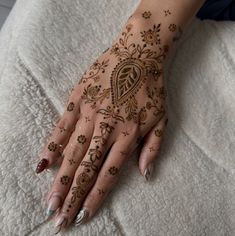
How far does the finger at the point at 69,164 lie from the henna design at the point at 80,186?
1 centimetres

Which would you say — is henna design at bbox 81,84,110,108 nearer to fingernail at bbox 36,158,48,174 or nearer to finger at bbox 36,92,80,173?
finger at bbox 36,92,80,173

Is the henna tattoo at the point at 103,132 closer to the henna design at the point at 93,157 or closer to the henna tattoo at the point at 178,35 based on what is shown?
the henna design at the point at 93,157

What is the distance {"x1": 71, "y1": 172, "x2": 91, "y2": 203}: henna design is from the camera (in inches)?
23.6

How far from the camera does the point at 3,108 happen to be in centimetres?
63

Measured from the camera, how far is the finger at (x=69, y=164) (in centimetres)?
59

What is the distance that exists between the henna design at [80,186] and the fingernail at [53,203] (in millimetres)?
22

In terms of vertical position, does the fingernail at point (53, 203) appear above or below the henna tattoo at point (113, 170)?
below

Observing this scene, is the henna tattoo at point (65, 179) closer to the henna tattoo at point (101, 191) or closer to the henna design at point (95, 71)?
the henna tattoo at point (101, 191)

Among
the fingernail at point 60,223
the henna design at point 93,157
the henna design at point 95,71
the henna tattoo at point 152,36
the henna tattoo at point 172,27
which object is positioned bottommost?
the fingernail at point 60,223

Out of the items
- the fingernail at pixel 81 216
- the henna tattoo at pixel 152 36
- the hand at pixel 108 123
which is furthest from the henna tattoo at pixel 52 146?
the henna tattoo at pixel 152 36

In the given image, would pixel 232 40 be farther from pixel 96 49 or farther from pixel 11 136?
pixel 11 136

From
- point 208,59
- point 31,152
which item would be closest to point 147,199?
point 31,152

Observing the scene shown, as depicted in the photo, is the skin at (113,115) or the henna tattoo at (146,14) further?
the henna tattoo at (146,14)

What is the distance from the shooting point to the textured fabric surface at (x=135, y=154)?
1.94 ft
